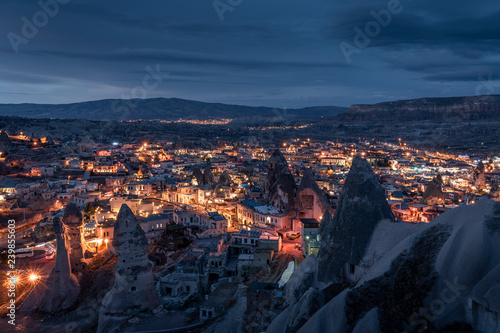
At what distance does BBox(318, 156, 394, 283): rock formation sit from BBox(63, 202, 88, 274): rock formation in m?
22.6

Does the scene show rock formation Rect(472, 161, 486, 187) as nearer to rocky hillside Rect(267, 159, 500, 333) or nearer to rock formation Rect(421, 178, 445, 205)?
rock formation Rect(421, 178, 445, 205)

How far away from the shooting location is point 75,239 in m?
30.4

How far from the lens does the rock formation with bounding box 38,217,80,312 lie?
82.2ft

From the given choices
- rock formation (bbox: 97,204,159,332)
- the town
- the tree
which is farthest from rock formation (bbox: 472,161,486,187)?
rock formation (bbox: 97,204,159,332)

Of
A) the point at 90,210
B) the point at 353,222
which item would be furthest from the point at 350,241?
the point at 90,210

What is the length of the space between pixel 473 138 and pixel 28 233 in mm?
145935

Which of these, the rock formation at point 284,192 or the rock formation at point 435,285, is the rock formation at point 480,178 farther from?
the rock formation at point 435,285

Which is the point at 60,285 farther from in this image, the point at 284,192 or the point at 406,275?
the point at 406,275

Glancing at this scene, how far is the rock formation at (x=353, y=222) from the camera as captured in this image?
1154 centimetres

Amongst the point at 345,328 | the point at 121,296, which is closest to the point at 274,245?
the point at 121,296

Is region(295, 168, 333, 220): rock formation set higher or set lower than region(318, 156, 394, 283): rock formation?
lower

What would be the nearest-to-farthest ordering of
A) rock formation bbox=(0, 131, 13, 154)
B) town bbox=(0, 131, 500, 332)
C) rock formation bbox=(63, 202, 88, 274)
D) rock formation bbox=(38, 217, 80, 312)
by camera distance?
town bbox=(0, 131, 500, 332)
rock formation bbox=(38, 217, 80, 312)
rock formation bbox=(63, 202, 88, 274)
rock formation bbox=(0, 131, 13, 154)

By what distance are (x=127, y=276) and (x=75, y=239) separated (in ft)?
39.5

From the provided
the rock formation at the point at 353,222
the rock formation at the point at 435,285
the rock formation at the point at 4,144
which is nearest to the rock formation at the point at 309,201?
the rock formation at the point at 353,222
